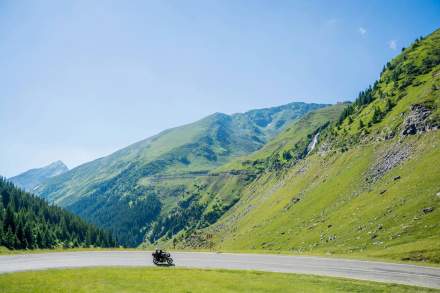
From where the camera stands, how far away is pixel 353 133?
186m

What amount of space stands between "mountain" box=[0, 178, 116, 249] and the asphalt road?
5560cm

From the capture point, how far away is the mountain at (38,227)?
96.6m

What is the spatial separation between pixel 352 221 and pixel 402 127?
206 ft

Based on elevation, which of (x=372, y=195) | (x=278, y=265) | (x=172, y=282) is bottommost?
(x=372, y=195)

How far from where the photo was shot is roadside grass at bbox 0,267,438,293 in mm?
28922

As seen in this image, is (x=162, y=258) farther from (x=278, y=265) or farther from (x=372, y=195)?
(x=372, y=195)

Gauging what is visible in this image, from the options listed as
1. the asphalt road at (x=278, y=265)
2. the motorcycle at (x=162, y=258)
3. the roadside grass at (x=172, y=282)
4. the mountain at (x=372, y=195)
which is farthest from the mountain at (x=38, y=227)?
the roadside grass at (x=172, y=282)

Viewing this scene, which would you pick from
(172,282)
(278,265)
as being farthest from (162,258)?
(278,265)

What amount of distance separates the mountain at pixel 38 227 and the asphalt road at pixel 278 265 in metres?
55.6

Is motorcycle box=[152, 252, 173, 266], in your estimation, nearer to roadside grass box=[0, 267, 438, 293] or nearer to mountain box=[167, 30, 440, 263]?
roadside grass box=[0, 267, 438, 293]

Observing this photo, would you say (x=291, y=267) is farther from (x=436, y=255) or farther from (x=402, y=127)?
(x=402, y=127)

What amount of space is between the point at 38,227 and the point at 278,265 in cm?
9736

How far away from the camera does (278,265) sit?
4206 cm

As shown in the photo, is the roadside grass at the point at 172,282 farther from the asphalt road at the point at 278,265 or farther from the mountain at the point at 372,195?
the mountain at the point at 372,195
